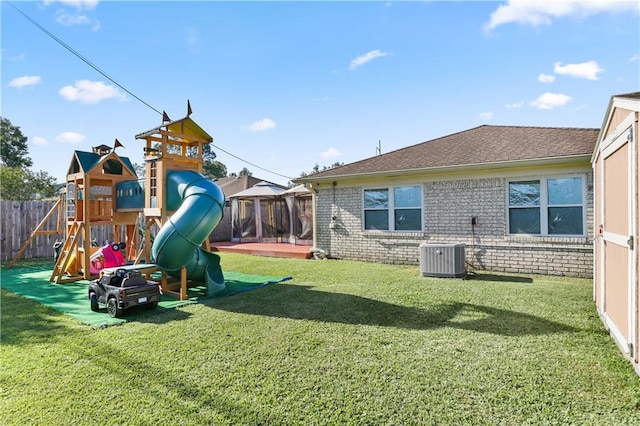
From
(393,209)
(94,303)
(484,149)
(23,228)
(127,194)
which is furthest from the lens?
(23,228)

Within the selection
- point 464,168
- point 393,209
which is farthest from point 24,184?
point 464,168

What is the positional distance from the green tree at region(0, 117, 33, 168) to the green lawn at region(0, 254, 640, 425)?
30.8m

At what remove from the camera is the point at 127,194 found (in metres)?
8.28

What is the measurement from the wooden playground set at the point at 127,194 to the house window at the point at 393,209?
5.17 meters

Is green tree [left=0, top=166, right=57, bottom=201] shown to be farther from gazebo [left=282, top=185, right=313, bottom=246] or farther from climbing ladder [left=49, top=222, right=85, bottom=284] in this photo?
gazebo [left=282, top=185, right=313, bottom=246]

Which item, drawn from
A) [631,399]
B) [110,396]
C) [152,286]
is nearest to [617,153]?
[631,399]

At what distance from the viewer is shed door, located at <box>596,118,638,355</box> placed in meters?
3.19

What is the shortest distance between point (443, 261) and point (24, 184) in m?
27.9

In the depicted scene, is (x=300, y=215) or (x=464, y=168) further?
(x=300, y=215)

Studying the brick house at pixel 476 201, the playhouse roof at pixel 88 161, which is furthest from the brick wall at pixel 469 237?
the playhouse roof at pixel 88 161

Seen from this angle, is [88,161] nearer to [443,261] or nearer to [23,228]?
[23,228]

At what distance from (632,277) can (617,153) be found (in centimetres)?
146

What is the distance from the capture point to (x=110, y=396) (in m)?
2.77

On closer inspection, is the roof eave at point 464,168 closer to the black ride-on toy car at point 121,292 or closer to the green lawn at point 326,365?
the green lawn at point 326,365
